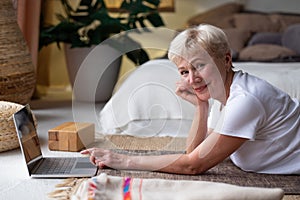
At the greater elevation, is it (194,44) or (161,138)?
(194,44)

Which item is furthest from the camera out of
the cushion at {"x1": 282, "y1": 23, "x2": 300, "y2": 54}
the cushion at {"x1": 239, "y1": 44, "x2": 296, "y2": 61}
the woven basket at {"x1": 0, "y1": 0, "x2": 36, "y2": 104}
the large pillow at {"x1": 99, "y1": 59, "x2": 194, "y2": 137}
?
the cushion at {"x1": 282, "y1": 23, "x2": 300, "y2": 54}

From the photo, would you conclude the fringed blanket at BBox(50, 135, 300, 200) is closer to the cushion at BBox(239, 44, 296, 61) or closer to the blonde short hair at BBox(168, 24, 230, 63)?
the blonde short hair at BBox(168, 24, 230, 63)

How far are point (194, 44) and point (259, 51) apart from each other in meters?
2.15

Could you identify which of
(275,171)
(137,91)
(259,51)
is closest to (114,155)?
(275,171)

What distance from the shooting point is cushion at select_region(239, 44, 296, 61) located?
13.3ft

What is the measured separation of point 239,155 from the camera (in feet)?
7.57

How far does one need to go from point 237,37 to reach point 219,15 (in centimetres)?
60

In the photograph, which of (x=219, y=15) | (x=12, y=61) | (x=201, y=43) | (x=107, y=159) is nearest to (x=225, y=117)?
(x=201, y=43)

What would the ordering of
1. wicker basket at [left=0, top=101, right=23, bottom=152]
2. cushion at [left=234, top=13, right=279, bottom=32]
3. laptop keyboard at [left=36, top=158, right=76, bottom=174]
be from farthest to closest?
cushion at [left=234, top=13, right=279, bottom=32] < wicker basket at [left=0, top=101, right=23, bottom=152] < laptop keyboard at [left=36, top=158, right=76, bottom=174]

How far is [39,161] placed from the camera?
2.55 m

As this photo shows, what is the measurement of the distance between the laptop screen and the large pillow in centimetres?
63

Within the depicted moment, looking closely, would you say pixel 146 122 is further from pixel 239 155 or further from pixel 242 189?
pixel 242 189

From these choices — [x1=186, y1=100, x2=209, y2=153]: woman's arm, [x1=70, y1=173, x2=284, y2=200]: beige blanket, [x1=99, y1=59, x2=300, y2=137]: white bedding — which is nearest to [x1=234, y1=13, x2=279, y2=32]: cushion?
[x1=99, y1=59, x2=300, y2=137]: white bedding

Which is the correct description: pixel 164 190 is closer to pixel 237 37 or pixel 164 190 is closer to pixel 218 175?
pixel 218 175
